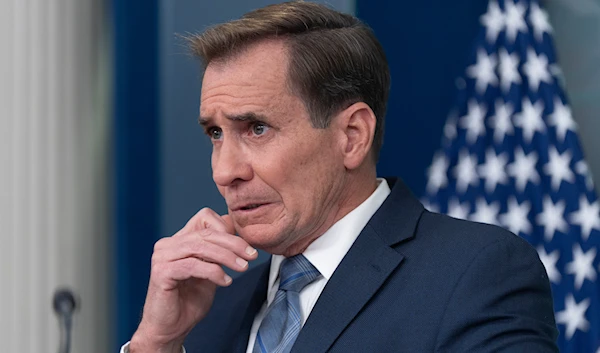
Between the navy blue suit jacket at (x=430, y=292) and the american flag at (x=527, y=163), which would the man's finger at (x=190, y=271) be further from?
the american flag at (x=527, y=163)

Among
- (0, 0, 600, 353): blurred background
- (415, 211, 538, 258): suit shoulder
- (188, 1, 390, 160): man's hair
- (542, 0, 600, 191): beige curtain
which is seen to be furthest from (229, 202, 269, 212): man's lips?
(542, 0, 600, 191): beige curtain

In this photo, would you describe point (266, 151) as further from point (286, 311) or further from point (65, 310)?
point (65, 310)

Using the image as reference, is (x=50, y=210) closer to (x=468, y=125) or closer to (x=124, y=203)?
(x=124, y=203)

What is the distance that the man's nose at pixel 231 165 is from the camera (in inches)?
80.5

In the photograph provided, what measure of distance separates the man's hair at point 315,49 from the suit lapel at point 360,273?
285mm

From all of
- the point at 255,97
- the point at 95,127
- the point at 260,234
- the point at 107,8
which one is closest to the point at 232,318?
the point at 260,234

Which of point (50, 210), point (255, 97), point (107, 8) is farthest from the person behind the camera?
point (107, 8)

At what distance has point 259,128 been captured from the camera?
6.84ft

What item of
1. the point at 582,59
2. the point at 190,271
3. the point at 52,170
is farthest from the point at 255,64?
the point at 582,59

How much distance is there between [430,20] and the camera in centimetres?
372

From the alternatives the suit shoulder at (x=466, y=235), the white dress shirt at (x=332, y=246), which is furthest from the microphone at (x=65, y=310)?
the suit shoulder at (x=466, y=235)

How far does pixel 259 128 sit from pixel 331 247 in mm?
354

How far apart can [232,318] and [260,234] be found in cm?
39

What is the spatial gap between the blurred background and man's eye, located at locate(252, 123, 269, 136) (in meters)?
1.37
